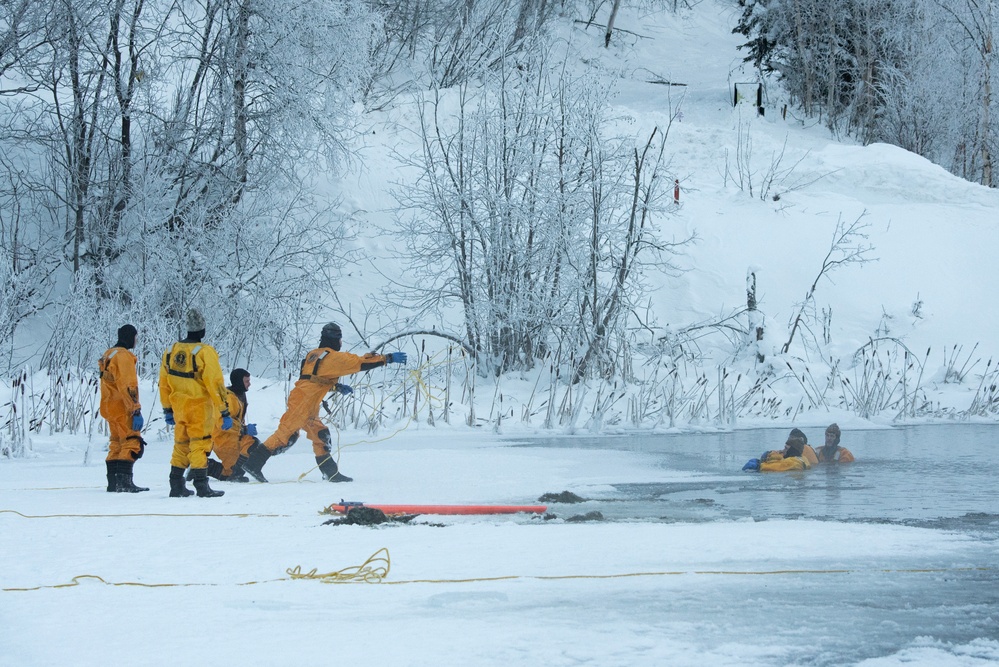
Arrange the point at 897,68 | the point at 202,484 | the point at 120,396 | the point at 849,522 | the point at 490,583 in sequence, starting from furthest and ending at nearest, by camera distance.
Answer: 1. the point at 897,68
2. the point at 120,396
3. the point at 202,484
4. the point at 849,522
5. the point at 490,583

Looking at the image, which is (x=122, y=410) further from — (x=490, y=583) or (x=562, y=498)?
(x=490, y=583)

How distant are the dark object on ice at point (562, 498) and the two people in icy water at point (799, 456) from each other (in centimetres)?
238

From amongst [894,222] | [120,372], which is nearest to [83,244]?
[120,372]

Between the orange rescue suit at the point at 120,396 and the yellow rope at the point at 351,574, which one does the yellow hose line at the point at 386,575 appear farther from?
the orange rescue suit at the point at 120,396

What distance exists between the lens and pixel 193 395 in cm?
768

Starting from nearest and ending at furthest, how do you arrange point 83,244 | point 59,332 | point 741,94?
1. point 59,332
2. point 83,244
3. point 741,94

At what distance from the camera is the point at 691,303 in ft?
68.8

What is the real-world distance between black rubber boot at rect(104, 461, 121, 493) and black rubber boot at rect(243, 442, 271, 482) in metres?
1.05

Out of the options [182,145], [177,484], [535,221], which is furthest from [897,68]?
[177,484]

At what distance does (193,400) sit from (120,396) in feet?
2.55

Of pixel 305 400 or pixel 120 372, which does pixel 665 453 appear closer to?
pixel 305 400

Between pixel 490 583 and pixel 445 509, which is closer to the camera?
pixel 490 583

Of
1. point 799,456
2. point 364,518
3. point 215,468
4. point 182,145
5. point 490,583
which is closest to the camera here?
point 490,583

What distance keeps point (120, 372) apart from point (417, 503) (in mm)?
2466
